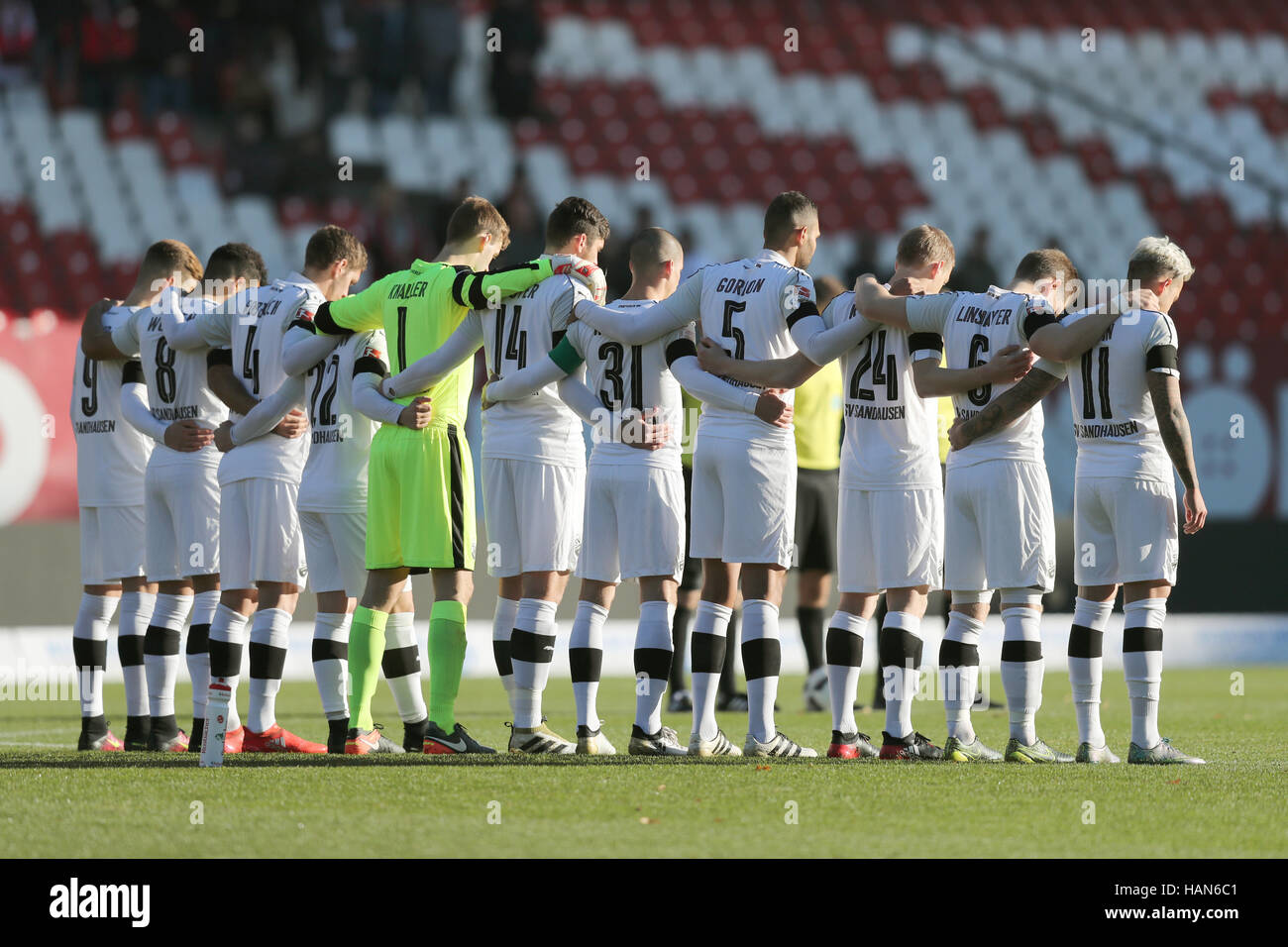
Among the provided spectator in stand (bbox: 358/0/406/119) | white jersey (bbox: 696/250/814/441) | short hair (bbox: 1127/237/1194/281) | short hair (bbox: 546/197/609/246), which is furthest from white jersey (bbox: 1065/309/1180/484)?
spectator in stand (bbox: 358/0/406/119)

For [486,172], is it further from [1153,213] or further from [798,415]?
[798,415]

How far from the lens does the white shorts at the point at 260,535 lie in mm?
8086

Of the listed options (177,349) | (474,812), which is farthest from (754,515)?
A: (177,349)

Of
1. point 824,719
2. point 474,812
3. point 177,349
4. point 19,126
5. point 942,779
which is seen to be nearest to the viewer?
point 474,812

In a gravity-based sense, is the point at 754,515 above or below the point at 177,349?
below

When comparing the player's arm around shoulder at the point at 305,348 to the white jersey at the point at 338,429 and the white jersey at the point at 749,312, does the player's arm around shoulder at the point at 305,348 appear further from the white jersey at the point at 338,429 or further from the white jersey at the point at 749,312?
the white jersey at the point at 749,312

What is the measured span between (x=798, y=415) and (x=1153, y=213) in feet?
44.9

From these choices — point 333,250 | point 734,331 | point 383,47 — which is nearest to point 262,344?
point 333,250

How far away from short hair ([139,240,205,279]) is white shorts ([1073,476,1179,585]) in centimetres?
463

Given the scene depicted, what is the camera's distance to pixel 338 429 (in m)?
8.17

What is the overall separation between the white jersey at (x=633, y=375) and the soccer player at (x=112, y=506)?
2414 millimetres

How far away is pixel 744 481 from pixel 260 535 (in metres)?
2.28

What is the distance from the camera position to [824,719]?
10508mm

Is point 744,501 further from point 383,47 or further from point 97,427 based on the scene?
point 383,47
